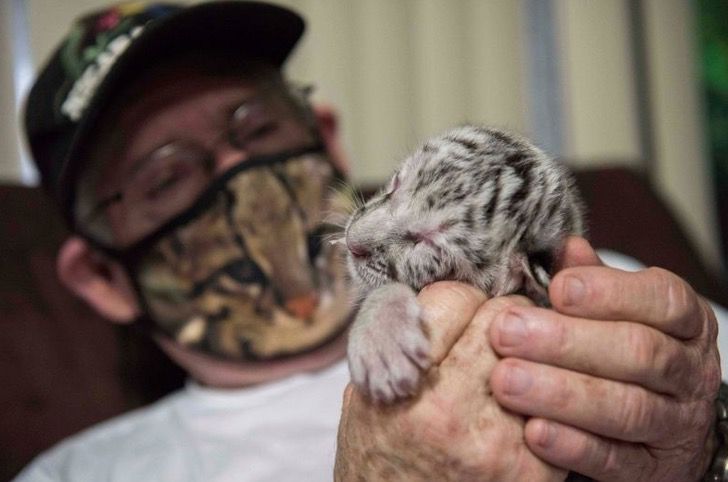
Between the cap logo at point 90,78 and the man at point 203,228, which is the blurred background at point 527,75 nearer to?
the man at point 203,228

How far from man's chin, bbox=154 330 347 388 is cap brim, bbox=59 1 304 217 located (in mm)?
423

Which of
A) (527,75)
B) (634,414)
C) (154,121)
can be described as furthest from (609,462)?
(527,75)

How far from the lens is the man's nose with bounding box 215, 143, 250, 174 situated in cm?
131

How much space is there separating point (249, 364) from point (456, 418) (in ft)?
2.62

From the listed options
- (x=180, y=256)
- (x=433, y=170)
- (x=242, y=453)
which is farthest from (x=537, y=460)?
(x=180, y=256)

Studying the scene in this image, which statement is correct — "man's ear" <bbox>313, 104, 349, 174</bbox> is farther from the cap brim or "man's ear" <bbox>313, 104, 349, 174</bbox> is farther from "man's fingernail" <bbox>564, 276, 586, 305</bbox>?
"man's fingernail" <bbox>564, 276, 586, 305</bbox>

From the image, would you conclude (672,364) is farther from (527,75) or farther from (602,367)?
(527,75)

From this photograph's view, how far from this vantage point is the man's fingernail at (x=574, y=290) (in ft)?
2.06

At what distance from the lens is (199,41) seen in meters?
1.39

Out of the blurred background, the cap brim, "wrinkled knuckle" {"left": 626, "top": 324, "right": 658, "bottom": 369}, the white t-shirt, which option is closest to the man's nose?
the cap brim

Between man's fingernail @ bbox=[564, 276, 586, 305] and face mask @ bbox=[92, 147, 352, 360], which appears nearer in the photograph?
man's fingernail @ bbox=[564, 276, 586, 305]

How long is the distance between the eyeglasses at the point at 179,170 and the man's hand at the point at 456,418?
793 mm

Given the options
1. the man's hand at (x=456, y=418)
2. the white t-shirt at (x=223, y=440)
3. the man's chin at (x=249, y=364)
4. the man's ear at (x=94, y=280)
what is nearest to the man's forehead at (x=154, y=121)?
the man's ear at (x=94, y=280)

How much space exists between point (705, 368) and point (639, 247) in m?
1.32
